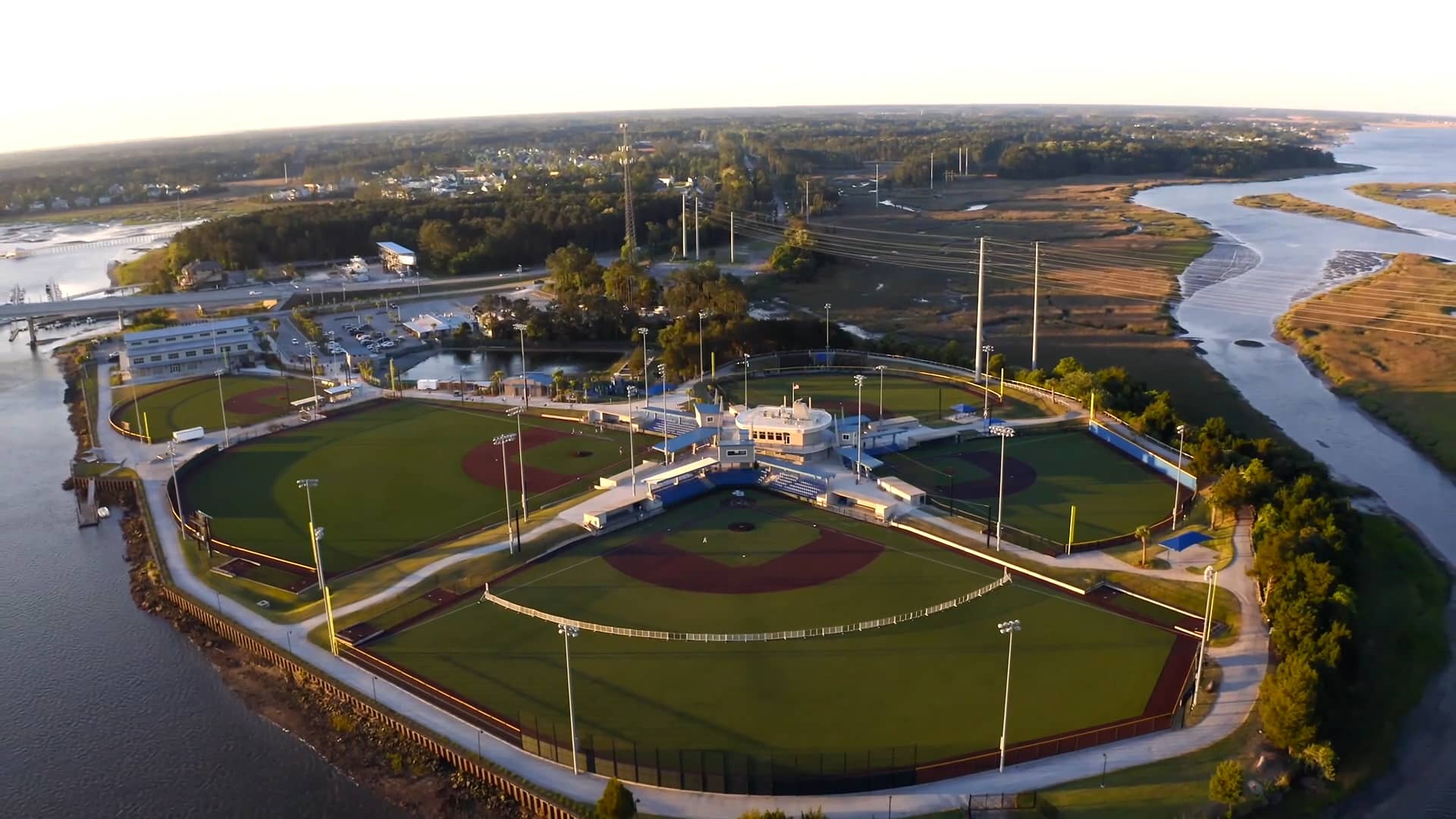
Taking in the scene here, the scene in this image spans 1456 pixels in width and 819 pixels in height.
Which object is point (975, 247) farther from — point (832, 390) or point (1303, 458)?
point (1303, 458)

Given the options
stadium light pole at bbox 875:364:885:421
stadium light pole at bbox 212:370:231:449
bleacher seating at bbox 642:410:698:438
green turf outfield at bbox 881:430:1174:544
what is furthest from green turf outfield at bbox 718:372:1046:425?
stadium light pole at bbox 212:370:231:449

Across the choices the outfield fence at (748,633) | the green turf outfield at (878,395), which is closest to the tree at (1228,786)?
the outfield fence at (748,633)

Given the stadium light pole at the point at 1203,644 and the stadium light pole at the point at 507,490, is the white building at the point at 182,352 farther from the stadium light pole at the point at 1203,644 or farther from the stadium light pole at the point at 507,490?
the stadium light pole at the point at 1203,644

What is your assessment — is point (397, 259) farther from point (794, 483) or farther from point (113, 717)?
point (113, 717)

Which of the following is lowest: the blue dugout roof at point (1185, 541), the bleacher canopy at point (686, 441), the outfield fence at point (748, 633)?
the outfield fence at point (748, 633)

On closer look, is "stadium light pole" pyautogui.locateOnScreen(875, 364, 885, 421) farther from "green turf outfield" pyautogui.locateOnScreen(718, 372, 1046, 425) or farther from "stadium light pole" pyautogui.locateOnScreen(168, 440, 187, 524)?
"stadium light pole" pyautogui.locateOnScreen(168, 440, 187, 524)

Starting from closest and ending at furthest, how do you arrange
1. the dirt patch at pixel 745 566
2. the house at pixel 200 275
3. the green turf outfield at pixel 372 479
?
the dirt patch at pixel 745 566, the green turf outfield at pixel 372 479, the house at pixel 200 275

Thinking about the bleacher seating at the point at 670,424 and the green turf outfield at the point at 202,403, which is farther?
the green turf outfield at the point at 202,403
